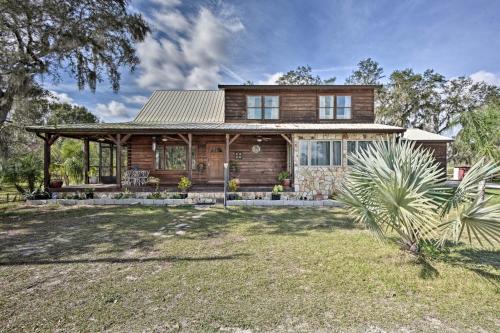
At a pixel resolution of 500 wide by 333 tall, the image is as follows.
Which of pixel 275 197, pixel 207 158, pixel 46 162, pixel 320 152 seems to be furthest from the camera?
Answer: pixel 207 158

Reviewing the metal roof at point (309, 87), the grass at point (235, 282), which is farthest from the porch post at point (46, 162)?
the metal roof at point (309, 87)

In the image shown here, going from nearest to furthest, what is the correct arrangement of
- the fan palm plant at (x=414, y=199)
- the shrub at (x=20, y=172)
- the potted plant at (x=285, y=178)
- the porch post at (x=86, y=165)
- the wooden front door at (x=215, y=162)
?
the fan palm plant at (x=414, y=199) < the shrub at (x=20, y=172) < the potted plant at (x=285, y=178) < the porch post at (x=86, y=165) < the wooden front door at (x=215, y=162)

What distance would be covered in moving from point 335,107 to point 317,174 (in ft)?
15.4

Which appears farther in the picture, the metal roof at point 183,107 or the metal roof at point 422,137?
the metal roof at point 183,107

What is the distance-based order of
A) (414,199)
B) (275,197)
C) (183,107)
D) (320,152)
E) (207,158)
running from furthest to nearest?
(183,107)
(207,158)
(320,152)
(275,197)
(414,199)

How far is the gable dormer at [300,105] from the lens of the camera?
43.9 feet

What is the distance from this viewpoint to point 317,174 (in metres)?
10.9

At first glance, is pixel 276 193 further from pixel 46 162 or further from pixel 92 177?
pixel 46 162

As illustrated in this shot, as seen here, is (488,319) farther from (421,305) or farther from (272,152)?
(272,152)

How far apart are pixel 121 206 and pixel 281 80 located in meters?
27.3

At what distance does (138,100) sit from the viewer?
2341 centimetres

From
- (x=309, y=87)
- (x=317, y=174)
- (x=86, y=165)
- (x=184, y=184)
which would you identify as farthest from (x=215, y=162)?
(x=86, y=165)

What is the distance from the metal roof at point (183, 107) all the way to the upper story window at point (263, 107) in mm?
1845

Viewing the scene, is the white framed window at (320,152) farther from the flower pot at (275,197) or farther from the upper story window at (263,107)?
the upper story window at (263,107)
